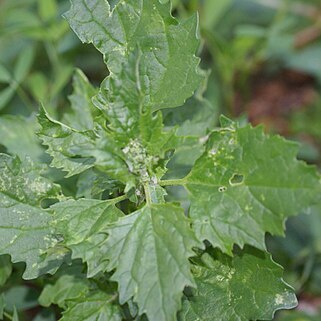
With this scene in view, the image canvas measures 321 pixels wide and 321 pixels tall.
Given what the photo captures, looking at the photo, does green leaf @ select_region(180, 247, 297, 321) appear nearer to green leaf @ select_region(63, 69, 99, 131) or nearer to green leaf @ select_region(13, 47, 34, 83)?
green leaf @ select_region(63, 69, 99, 131)

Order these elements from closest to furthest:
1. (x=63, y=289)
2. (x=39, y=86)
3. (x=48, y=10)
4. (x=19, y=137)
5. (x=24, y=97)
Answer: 1. (x=63, y=289)
2. (x=19, y=137)
3. (x=24, y=97)
4. (x=39, y=86)
5. (x=48, y=10)

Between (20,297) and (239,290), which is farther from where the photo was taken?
(20,297)

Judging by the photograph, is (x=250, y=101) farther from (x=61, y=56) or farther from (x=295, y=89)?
(x=61, y=56)

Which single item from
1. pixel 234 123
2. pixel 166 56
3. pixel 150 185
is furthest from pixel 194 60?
pixel 150 185

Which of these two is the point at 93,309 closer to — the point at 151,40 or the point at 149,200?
the point at 149,200

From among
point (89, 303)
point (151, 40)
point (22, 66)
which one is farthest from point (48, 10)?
point (89, 303)

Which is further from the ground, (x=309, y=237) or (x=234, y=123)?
(x=234, y=123)

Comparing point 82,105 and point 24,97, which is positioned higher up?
point 82,105

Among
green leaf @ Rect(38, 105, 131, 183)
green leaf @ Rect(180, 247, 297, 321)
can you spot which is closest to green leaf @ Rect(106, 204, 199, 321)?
green leaf @ Rect(38, 105, 131, 183)
